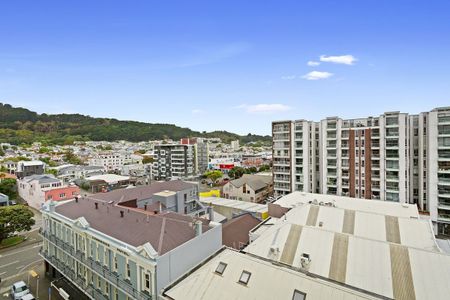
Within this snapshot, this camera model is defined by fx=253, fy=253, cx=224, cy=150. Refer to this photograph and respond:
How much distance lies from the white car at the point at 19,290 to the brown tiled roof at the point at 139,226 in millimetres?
6728

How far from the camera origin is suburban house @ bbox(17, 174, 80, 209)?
47.4m

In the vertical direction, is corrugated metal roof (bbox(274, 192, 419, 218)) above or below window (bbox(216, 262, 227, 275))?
below

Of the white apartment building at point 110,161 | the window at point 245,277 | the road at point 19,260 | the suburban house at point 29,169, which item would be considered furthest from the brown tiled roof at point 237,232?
the white apartment building at point 110,161

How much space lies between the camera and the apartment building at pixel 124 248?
49.6 ft

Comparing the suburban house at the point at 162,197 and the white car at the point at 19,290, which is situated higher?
the suburban house at the point at 162,197

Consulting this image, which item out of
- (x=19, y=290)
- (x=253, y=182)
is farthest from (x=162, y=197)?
(x=253, y=182)

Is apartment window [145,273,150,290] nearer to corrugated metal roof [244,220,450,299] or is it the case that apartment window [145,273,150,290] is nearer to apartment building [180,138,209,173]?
corrugated metal roof [244,220,450,299]

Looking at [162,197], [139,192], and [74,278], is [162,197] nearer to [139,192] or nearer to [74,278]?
[139,192]

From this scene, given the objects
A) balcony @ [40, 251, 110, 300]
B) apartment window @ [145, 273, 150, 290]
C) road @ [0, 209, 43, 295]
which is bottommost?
road @ [0, 209, 43, 295]

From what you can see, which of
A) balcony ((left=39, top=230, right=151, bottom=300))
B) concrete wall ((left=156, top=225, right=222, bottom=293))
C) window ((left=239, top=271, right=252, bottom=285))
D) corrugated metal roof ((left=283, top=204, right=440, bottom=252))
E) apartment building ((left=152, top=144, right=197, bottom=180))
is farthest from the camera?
apartment building ((left=152, top=144, right=197, bottom=180))

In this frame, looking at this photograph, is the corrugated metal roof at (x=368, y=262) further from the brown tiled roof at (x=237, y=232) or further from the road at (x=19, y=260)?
the road at (x=19, y=260)

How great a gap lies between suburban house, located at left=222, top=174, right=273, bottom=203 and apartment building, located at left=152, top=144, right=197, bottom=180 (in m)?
31.8

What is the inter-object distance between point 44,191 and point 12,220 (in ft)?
58.4

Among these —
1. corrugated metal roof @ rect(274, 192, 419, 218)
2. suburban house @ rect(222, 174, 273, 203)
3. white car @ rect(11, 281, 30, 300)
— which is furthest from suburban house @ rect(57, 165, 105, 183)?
corrugated metal roof @ rect(274, 192, 419, 218)
